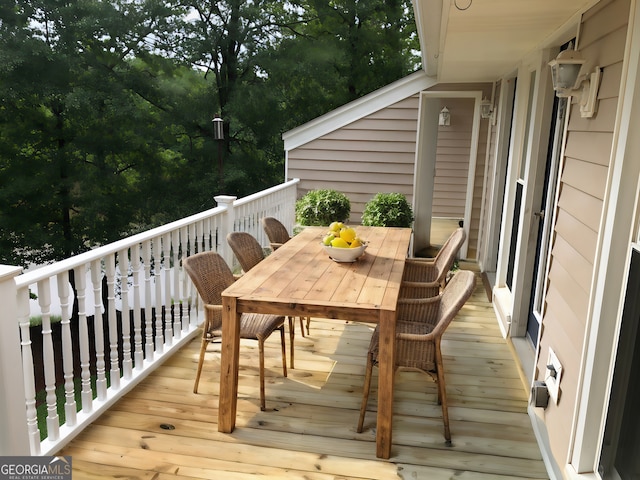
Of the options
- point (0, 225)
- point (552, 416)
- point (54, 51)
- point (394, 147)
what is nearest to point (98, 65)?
point (54, 51)

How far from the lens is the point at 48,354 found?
248 cm

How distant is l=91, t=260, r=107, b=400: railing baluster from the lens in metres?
2.78

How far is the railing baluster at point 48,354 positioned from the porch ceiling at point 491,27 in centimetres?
227

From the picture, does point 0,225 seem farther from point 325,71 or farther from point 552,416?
point 552,416

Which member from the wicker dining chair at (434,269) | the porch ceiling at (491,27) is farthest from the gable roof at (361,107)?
the wicker dining chair at (434,269)

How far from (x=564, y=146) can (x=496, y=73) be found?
3.09m

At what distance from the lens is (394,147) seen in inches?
278

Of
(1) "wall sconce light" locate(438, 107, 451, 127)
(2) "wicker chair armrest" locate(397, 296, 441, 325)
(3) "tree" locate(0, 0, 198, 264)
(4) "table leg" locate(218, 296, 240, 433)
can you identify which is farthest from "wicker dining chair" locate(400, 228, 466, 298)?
(3) "tree" locate(0, 0, 198, 264)

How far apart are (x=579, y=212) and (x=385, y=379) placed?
3.90ft

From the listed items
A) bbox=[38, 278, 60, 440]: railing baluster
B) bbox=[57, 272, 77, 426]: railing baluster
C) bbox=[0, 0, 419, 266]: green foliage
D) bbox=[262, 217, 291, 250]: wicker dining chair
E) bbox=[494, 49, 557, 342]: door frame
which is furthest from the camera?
bbox=[0, 0, 419, 266]: green foliage

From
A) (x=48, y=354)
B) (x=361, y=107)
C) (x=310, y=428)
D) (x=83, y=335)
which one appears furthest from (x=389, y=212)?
(x=48, y=354)

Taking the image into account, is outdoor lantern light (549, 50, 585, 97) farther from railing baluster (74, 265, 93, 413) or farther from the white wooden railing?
railing baluster (74, 265, 93, 413)

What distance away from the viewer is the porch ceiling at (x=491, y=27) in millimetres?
2660

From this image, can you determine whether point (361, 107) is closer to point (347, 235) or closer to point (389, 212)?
point (389, 212)
